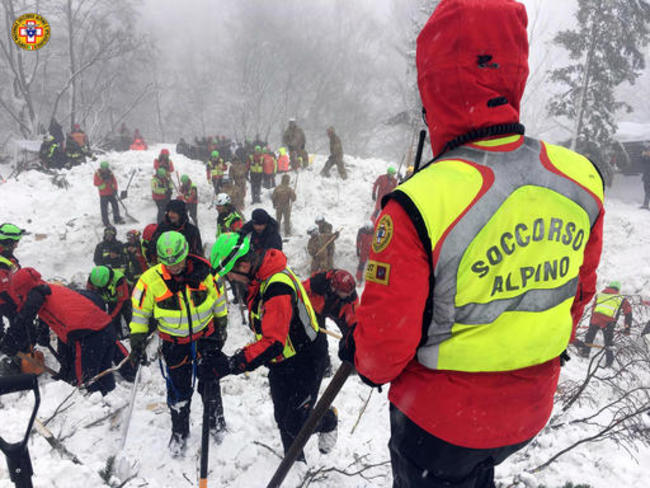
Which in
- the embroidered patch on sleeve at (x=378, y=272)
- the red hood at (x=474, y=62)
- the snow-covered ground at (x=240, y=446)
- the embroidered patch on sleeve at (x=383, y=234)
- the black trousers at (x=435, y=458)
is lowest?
the snow-covered ground at (x=240, y=446)

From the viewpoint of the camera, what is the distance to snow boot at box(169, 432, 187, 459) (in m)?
4.13

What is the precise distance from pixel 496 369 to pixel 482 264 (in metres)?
0.39

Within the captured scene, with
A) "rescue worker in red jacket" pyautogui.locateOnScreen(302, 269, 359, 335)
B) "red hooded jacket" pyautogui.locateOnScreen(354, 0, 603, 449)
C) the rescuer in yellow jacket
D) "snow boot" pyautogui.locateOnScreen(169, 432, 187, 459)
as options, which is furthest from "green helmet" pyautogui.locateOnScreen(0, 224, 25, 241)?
"red hooded jacket" pyautogui.locateOnScreen(354, 0, 603, 449)

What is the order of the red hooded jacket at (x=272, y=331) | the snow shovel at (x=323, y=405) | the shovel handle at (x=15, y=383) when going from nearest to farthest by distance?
the shovel handle at (x=15, y=383)
the snow shovel at (x=323, y=405)
the red hooded jacket at (x=272, y=331)

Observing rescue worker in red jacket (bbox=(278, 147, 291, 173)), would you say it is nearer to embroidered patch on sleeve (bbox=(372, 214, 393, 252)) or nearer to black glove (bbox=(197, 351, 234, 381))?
black glove (bbox=(197, 351, 234, 381))

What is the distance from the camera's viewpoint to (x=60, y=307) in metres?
4.94

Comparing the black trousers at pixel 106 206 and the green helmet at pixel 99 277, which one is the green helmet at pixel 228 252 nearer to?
the green helmet at pixel 99 277

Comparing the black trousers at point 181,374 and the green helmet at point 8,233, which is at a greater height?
A: the green helmet at point 8,233

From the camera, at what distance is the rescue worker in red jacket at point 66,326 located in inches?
191

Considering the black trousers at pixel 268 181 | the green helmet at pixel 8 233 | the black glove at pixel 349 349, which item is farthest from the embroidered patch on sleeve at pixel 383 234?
the black trousers at pixel 268 181

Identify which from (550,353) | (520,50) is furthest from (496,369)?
(520,50)

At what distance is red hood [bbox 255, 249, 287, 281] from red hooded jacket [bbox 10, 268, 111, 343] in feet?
10.1

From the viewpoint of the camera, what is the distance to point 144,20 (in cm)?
5928

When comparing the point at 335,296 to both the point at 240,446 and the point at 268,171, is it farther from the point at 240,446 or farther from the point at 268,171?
the point at 268,171
